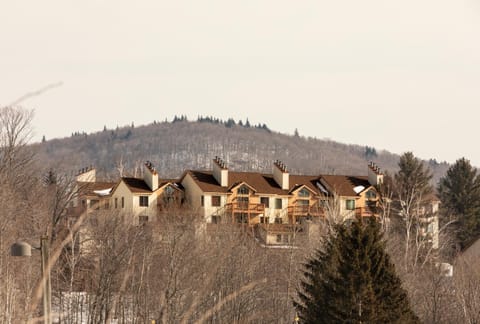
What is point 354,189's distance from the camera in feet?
325

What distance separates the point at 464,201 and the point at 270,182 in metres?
17.1

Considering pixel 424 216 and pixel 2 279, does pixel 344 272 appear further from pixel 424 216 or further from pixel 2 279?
pixel 424 216

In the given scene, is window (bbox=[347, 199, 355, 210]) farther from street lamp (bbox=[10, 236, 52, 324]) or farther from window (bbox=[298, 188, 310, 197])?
street lamp (bbox=[10, 236, 52, 324])

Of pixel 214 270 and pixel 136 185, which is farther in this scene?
pixel 136 185

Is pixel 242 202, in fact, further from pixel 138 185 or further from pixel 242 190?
pixel 138 185

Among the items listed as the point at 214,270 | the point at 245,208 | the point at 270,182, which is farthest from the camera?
the point at 270,182

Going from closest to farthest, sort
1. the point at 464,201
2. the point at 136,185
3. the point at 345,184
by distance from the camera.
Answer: the point at 136,185 → the point at 464,201 → the point at 345,184

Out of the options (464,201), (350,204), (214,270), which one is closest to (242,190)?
(350,204)

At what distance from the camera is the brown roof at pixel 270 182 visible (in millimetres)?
94625

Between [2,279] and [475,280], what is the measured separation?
97.6 ft

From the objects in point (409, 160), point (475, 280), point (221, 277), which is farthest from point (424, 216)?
point (221, 277)

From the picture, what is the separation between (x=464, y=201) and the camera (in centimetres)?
9956

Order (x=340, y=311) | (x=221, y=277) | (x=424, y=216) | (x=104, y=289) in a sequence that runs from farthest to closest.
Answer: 1. (x=424, y=216)
2. (x=221, y=277)
3. (x=104, y=289)
4. (x=340, y=311)

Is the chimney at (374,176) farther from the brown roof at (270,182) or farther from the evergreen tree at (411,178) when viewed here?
the evergreen tree at (411,178)
